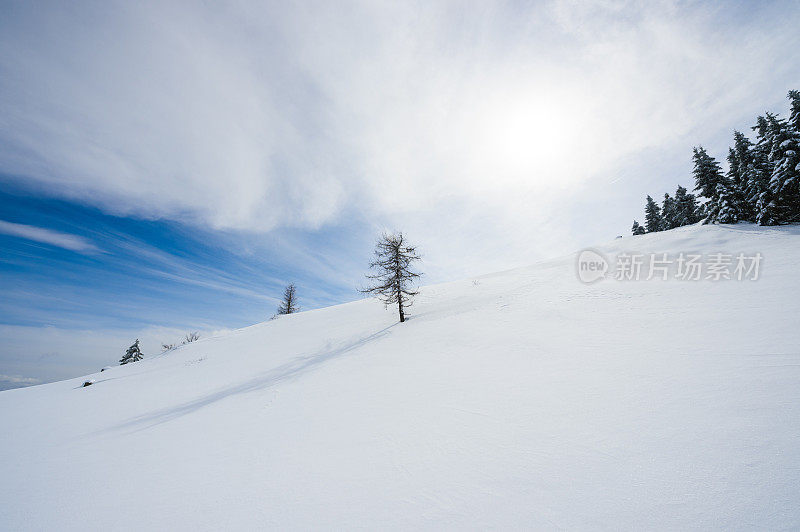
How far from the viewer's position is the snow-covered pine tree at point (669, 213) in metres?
39.1

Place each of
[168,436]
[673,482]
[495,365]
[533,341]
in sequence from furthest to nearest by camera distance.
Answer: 1. [533,341]
2. [495,365]
3. [168,436]
4. [673,482]

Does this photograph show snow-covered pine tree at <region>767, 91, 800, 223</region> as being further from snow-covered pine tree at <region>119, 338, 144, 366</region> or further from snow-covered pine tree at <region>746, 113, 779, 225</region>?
snow-covered pine tree at <region>119, 338, 144, 366</region>

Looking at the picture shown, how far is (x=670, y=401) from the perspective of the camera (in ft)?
15.3

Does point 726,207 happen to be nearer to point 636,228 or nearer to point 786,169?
point 786,169

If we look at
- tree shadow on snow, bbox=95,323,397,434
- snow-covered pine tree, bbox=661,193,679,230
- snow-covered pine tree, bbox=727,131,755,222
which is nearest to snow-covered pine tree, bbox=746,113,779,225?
snow-covered pine tree, bbox=727,131,755,222

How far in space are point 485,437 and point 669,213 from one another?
55.1 m

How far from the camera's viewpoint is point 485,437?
457 cm

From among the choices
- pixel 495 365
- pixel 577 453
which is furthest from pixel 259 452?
pixel 495 365

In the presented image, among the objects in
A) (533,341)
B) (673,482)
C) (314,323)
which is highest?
(314,323)

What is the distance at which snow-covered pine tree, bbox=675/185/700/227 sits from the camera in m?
36.2

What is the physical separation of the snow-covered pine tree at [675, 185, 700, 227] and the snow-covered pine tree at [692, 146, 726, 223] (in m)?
10.2

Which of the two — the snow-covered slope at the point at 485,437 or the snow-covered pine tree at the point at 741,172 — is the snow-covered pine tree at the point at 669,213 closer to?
the snow-covered pine tree at the point at 741,172

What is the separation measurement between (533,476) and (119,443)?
33.8 ft

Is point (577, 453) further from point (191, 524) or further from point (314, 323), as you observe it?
point (314, 323)
